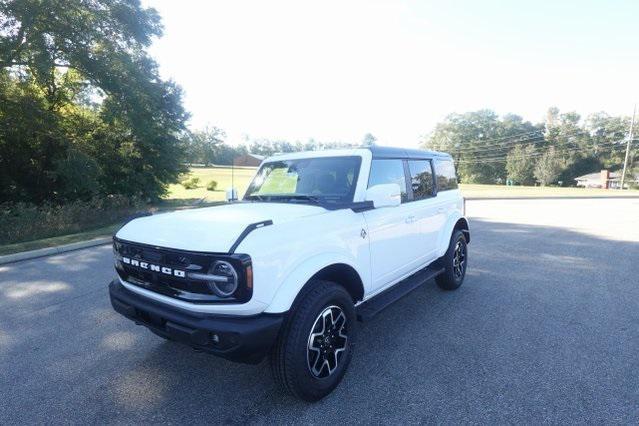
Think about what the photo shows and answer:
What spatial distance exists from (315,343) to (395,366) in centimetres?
91

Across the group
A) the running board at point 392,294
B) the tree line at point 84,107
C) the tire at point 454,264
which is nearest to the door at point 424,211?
the running board at point 392,294

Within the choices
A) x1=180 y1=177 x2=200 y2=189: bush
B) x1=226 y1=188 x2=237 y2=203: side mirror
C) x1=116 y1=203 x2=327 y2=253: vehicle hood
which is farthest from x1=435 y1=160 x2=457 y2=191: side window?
x1=180 y1=177 x2=200 y2=189: bush

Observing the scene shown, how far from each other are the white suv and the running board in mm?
16

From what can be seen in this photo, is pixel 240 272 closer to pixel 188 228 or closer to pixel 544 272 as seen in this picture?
pixel 188 228

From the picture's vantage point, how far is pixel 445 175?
5.21m

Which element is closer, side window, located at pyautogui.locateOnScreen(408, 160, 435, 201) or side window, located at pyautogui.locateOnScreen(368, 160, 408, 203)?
side window, located at pyautogui.locateOnScreen(368, 160, 408, 203)

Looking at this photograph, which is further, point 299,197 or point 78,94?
point 78,94

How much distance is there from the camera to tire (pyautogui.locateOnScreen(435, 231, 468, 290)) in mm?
4910

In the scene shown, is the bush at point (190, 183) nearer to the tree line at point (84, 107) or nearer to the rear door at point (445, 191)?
the tree line at point (84, 107)

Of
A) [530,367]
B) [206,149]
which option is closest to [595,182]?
[206,149]

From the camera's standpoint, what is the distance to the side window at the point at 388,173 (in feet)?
11.8

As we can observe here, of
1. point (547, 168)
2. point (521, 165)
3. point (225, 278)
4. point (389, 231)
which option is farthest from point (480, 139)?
point (225, 278)

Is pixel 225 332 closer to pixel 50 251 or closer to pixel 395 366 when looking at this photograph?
pixel 395 366

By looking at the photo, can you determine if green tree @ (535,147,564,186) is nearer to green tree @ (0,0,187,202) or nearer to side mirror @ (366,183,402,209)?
green tree @ (0,0,187,202)
